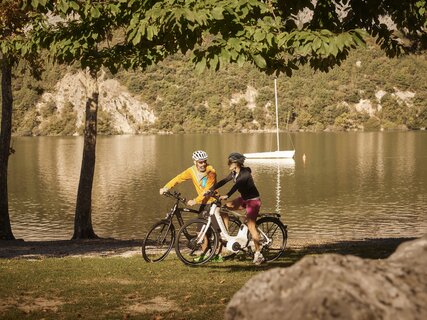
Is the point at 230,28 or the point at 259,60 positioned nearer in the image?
the point at 259,60

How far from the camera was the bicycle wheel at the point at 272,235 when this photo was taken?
1248 centimetres

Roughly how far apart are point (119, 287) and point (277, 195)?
4503cm

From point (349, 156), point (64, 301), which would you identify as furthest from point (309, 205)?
point (349, 156)

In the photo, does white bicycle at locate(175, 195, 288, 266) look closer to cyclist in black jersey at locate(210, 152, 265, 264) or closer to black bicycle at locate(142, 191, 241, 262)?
cyclist in black jersey at locate(210, 152, 265, 264)

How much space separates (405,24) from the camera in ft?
39.1

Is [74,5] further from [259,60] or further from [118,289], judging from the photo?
[118,289]

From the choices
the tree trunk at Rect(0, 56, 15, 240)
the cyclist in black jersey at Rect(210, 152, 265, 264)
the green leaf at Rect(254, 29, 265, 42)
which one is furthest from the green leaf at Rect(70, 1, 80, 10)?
the tree trunk at Rect(0, 56, 15, 240)

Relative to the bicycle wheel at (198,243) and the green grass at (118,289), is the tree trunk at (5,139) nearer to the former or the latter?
the green grass at (118,289)

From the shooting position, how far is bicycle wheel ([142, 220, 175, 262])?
12961mm

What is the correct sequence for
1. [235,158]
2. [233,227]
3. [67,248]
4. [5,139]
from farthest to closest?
1. [5,139]
2. [67,248]
3. [233,227]
4. [235,158]

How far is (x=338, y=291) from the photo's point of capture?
3109mm

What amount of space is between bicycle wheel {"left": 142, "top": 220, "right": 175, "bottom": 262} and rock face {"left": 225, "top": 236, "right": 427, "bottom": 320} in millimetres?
9525

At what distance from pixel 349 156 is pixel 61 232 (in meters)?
67.0

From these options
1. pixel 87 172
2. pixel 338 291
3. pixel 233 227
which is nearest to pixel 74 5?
pixel 233 227
